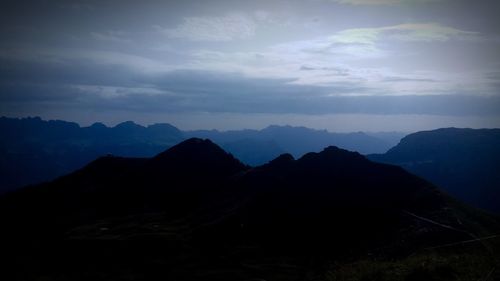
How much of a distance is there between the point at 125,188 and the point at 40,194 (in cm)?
3803

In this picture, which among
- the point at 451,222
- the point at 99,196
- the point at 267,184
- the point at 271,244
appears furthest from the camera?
the point at 99,196

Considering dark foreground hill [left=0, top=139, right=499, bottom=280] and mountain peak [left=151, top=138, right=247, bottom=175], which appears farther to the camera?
mountain peak [left=151, top=138, right=247, bottom=175]

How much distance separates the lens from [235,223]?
311ft

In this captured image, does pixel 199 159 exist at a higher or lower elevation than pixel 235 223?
higher

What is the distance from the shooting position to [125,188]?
472 ft

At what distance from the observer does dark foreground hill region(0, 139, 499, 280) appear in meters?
68.1

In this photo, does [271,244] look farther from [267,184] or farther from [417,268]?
[417,268]

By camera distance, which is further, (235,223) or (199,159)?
(199,159)

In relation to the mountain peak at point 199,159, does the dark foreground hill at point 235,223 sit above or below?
below

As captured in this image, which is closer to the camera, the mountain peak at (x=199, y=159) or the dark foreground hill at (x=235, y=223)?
the dark foreground hill at (x=235, y=223)

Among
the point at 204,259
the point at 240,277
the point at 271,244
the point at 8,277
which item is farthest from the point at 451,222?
the point at 8,277

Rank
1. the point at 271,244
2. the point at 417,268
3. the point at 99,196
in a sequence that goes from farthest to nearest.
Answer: the point at 99,196, the point at 271,244, the point at 417,268

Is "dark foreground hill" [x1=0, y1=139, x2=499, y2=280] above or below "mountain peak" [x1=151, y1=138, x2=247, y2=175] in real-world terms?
below

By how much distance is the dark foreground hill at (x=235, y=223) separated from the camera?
68125 mm
